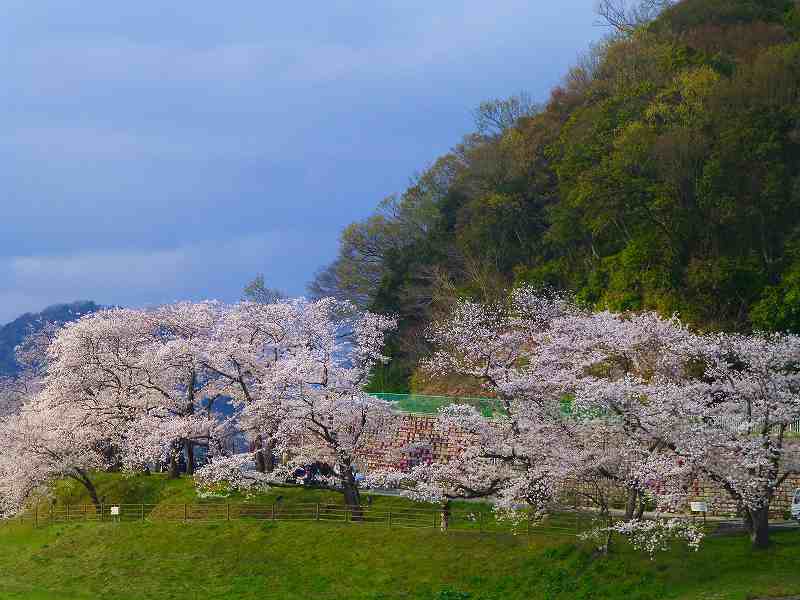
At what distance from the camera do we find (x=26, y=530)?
147ft

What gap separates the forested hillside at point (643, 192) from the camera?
138 ft

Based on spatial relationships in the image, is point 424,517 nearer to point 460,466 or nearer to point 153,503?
point 460,466

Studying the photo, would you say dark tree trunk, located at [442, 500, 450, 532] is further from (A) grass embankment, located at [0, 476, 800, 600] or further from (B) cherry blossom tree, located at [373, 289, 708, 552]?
(B) cherry blossom tree, located at [373, 289, 708, 552]

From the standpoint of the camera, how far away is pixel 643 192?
44.9 meters

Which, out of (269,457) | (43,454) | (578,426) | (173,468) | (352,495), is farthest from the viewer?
(173,468)

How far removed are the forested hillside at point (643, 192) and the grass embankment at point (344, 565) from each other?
49.0 feet

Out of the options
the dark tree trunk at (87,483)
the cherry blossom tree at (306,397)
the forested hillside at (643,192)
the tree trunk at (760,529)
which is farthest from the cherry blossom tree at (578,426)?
the dark tree trunk at (87,483)

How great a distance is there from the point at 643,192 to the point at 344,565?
21.5 metres

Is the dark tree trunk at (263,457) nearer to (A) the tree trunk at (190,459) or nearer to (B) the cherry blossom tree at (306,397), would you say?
(B) the cherry blossom tree at (306,397)

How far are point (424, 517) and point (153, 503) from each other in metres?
14.0

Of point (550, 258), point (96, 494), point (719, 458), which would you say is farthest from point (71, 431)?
point (719, 458)

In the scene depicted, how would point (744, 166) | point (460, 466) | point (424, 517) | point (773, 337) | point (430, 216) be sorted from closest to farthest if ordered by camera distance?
point (773, 337) < point (460, 466) < point (424, 517) < point (744, 166) < point (430, 216)

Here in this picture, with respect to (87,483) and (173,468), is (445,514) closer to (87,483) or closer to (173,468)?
(173,468)

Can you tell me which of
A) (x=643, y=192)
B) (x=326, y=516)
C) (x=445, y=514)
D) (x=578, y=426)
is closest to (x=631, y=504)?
(x=578, y=426)
